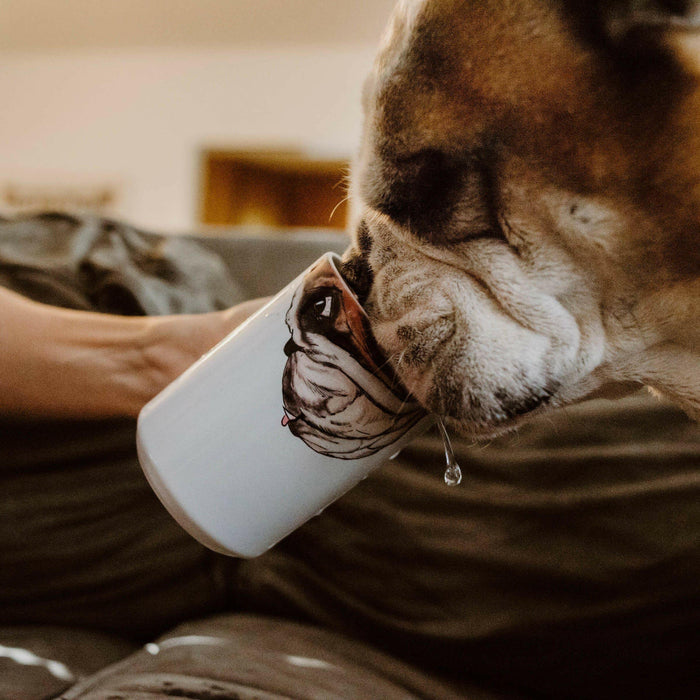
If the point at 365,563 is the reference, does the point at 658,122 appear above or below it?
above

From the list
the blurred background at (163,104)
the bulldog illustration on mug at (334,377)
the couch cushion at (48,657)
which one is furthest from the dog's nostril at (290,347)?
the blurred background at (163,104)

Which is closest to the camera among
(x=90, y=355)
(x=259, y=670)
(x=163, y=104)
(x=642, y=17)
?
(x=642, y=17)

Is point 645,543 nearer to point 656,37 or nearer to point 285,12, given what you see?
point 656,37

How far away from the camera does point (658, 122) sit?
421 mm

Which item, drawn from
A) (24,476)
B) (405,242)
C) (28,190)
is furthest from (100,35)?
(405,242)

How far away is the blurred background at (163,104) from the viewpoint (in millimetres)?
4695

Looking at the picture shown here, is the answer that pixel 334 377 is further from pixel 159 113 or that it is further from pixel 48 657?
pixel 159 113

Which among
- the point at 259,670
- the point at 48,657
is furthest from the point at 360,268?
the point at 48,657

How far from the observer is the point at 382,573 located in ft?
2.57

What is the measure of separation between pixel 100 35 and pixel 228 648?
520cm

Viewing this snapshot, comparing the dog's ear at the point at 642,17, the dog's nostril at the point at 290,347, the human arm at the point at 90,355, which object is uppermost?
the dog's ear at the point at 642,17

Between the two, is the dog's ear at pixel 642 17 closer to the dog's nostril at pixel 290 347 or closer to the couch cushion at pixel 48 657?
the dog's nostril at pixel 290 347

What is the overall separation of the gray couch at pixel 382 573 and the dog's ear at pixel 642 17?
44 cm

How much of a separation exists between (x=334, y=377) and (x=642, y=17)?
0.98ft
